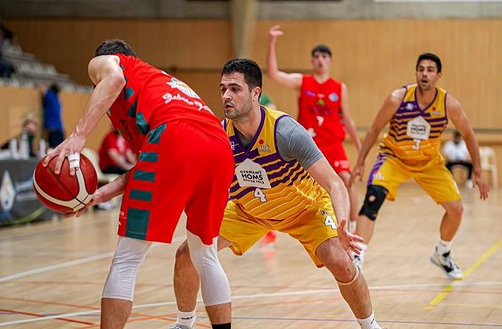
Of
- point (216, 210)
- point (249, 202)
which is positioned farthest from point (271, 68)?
point (216, 210)

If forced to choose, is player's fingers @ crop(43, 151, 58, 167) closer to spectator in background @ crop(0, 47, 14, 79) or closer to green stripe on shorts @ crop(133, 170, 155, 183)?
green stripe on shorts @ crop(133, 170, 155, 183)

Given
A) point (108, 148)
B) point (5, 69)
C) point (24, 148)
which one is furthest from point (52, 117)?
point (24, 148)

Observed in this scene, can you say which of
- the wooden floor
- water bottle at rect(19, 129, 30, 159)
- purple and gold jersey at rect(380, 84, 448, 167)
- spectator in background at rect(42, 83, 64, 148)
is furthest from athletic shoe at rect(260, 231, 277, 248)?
spectator in background at rect(42, 83, 64, 148)

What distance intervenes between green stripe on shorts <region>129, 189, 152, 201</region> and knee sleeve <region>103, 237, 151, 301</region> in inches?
8.0

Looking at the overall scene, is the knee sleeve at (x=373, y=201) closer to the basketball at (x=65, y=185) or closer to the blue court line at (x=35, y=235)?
the basketball at (x=65, y=185)

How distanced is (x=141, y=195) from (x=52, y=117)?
49.2ft

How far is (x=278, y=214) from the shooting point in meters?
5.42

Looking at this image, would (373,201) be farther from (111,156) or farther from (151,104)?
(111,156)


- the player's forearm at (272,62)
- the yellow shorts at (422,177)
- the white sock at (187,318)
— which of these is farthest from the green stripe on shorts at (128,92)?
the player's forearm at (272,62)

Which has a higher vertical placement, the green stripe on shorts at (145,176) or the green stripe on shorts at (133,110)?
the green stripe on shorts at (133,110)

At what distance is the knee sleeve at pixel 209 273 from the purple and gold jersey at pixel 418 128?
3687 mm

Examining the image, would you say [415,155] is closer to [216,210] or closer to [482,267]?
[482,267]

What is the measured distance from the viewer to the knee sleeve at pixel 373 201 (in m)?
7.81

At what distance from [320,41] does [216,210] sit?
19902 mm
